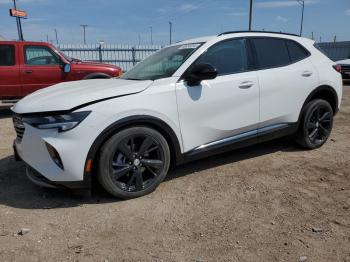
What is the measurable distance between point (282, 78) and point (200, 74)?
1.38m

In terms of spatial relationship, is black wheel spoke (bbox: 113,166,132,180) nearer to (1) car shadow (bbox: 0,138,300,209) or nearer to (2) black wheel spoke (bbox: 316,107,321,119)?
(1) car shadow (bbox: 0,138,300,209)

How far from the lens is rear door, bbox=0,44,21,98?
8.60 meters

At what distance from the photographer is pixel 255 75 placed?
4.32m

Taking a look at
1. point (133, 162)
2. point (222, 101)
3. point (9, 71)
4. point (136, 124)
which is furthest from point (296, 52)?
point (9, 71)

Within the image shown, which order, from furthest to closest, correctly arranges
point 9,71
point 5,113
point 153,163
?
point 5,113 → point 9,71 → point 153,163

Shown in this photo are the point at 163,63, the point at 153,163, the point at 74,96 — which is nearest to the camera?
the point at 74,96

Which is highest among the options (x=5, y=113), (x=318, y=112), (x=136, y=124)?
(x=136, y=124)

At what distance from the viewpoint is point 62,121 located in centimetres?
327

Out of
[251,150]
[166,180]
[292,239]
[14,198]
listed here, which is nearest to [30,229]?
[14,198]

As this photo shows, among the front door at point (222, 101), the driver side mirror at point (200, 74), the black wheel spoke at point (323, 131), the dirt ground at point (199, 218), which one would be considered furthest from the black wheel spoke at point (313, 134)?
the driver side mirror at point (200, 74)

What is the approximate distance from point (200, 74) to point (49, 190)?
2101 millimetres

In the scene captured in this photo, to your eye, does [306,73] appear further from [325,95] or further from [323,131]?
[323,131]

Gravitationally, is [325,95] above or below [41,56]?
below

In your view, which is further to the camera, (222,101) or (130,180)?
(222,101)
